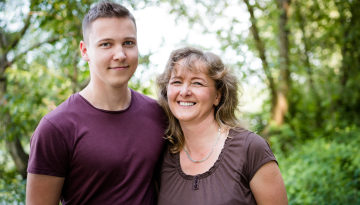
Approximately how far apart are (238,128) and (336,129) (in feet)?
19.9

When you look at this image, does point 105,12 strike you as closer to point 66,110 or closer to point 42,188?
point 66,110

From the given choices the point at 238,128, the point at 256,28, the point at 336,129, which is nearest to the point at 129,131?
the point at 238,128

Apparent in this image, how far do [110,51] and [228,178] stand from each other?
1073mm

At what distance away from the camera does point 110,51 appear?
2.08 meters

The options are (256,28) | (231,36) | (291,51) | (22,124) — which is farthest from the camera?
(291,51)

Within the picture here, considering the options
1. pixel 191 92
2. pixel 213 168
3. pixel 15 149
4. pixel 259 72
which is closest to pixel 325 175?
pixel 259 72

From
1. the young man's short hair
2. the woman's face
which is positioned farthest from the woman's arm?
A: the young man's short hair

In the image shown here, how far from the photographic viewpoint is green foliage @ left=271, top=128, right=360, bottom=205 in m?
4.35

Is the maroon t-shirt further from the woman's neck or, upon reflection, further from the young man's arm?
the woman's neck

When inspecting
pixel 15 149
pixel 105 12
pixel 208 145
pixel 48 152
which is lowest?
pixel 15 149

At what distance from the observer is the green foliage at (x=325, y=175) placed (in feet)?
14.3

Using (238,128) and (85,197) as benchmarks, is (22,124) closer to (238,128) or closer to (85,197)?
(85,197)

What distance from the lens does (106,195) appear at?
2.07m

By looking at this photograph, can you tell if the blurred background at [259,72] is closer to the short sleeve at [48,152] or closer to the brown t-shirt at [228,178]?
the brown t-shirt at [228,178]
